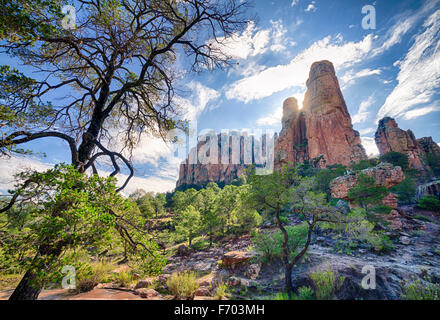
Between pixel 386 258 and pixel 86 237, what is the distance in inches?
464

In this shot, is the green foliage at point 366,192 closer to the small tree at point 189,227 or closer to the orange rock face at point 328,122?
the small tree at point 189,227

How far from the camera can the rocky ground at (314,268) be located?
4348 millimetres

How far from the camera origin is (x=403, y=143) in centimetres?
4034

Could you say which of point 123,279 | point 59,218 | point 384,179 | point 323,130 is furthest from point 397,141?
point 59,218

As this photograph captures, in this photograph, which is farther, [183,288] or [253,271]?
[253,271]

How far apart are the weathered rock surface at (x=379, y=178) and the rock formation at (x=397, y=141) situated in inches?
1404

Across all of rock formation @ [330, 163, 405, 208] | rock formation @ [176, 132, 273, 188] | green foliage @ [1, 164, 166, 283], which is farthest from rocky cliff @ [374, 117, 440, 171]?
green foliage @ [1, 164, 166, 283]

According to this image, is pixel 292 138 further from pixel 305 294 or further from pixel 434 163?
pixel 305 294

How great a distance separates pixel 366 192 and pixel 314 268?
12.7 meters

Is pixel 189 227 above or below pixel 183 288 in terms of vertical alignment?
above

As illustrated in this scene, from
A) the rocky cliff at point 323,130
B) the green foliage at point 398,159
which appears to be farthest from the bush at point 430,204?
the rocky cliff at point 323,130

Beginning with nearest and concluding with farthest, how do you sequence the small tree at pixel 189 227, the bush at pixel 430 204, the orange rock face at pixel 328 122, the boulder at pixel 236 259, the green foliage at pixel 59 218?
the green foliage at pixel 59 218 → the boulder at pixel 236 259 → the small tree at pixel 189 227 → the bush at pixel 430 204 → the orange rock face at pixel 328 122

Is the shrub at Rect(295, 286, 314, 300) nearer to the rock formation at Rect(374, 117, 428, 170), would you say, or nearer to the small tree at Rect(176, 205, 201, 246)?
the small tree at Rect(176, 205, 201, 246)
